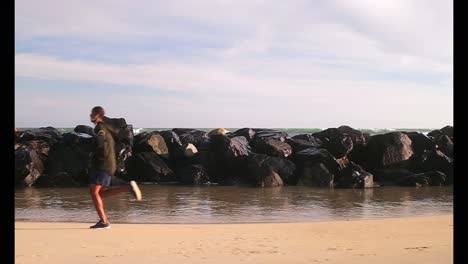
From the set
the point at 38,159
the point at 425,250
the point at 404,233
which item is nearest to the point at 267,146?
the point at 38,159

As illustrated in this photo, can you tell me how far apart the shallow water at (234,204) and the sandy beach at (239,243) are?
1347mm

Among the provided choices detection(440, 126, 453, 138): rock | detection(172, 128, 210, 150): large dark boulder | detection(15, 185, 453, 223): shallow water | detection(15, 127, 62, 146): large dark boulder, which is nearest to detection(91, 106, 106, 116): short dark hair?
detection(15, 185, 453, 223): shallow water

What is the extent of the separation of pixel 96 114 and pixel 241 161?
8.51 m

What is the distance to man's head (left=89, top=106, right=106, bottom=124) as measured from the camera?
654cm

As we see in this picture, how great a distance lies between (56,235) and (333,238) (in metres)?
3.42

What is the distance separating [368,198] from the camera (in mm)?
11281

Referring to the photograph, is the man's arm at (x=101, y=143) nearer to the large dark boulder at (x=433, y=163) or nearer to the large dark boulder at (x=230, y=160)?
the large dark boulder at (x=230, y=160)

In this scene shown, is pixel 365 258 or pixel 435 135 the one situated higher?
pixel 435 135

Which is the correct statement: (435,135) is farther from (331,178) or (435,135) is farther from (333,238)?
(333,238)

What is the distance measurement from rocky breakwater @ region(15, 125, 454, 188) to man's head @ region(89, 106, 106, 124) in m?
6.76

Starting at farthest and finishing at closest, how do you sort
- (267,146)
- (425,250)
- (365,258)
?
1. (267,146)
2. (425,250)
3. (365,258)

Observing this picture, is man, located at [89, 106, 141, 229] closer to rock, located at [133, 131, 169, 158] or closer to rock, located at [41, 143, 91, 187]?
rock, located at [41, 143, 91, 187]

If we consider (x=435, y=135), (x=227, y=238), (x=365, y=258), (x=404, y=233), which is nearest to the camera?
(x=365, y=258)

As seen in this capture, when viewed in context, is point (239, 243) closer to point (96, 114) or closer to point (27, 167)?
point (96, 114)
